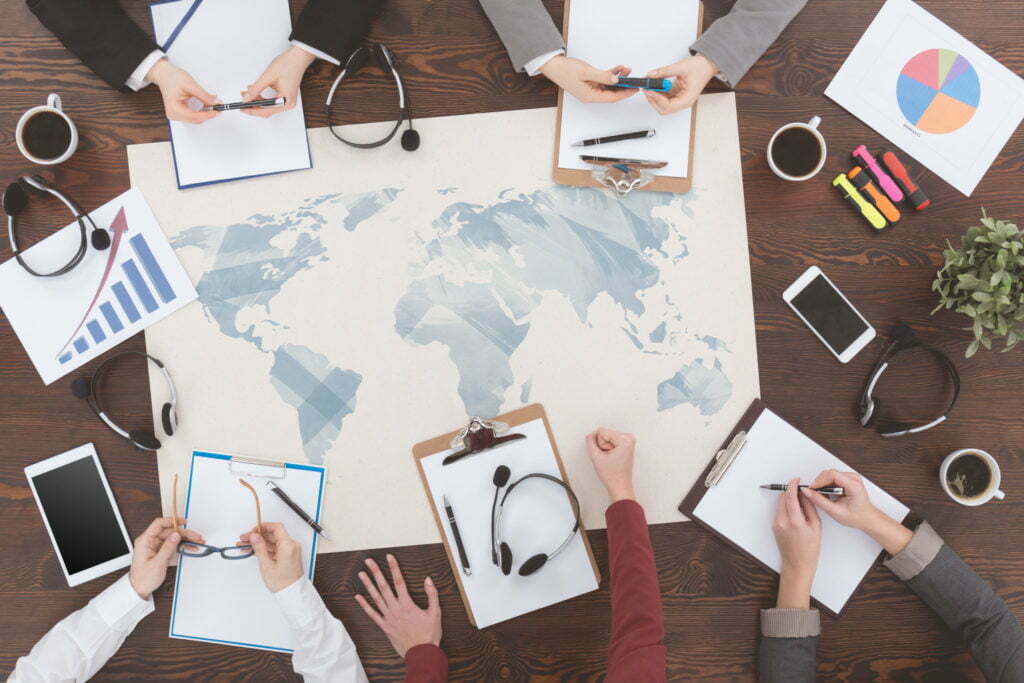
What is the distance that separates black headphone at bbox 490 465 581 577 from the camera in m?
1.25

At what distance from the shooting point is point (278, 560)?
48.1 inches

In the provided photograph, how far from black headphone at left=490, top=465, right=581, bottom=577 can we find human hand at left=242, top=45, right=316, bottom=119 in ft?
2.78

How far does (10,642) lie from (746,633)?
1.51 meters

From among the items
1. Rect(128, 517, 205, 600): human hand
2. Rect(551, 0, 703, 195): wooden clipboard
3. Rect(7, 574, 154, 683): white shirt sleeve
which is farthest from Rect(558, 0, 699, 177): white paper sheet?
Rect(7, 574, 154, 683): white shirt sleeve

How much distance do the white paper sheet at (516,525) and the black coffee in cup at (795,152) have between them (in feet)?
2.33

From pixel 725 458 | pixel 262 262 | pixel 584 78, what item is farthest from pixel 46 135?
pixel 725 458

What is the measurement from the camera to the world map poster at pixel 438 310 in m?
1.28

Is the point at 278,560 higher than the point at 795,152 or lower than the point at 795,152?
lower

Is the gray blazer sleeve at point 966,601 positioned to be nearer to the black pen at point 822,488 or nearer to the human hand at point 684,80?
the black pen at point 822,488

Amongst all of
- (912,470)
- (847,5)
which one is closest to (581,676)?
(912,470)

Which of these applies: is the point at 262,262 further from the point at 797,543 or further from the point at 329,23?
the point at 797,543

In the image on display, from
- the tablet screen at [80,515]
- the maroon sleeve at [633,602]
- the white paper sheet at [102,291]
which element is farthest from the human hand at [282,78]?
the maroon sleeve at [633,602]

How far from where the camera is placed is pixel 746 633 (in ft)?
4.23

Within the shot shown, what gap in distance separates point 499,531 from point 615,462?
27cm
